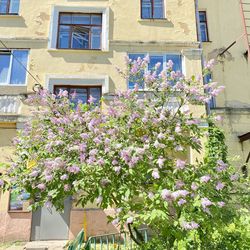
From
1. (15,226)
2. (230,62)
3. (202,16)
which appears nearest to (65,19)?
(202,16)

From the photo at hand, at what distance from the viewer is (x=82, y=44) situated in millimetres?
11188

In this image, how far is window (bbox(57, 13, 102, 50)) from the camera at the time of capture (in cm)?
1117

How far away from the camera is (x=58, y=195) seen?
15.3ft

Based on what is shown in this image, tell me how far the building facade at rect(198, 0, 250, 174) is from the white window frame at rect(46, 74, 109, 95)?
519cm

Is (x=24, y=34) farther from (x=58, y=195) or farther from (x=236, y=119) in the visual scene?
(x=236, y=119)

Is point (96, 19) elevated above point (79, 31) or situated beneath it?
elevated above

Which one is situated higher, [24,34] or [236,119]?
[24,34]

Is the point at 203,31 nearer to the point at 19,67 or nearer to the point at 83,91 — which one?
the point at 83,91

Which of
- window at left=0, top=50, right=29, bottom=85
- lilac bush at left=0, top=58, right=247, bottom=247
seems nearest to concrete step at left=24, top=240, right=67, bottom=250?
lilac bush at left=0, top=58, right=247, bottom=247

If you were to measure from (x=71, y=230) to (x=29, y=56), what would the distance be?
21.0ft

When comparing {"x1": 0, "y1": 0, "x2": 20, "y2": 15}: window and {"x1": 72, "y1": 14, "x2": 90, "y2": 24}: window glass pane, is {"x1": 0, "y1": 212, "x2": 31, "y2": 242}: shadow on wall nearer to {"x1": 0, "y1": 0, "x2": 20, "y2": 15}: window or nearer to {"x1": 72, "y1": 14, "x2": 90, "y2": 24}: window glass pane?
{"x1": 72, "y1": 14, "x2": 90, "y2": 24}: window glass pane

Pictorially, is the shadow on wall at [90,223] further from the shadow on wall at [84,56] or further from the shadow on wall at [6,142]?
the shadow on wall at [84,56]

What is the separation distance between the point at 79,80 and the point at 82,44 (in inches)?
65.3

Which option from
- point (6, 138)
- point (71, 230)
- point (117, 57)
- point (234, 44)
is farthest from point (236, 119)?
point (6, 138)
